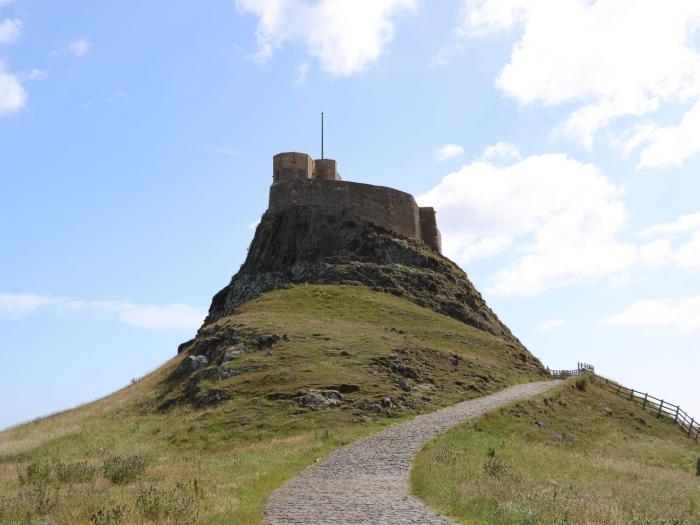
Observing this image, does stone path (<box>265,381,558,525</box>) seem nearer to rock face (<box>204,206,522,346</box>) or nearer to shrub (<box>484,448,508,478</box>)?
shrub (<box>484,448,508,478</box>)

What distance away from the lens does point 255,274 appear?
203ft

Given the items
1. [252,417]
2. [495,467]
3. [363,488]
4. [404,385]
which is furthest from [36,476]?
[404,385]

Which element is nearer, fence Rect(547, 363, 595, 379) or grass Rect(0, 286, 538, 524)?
grass Rect(0, 286, 538, 524)

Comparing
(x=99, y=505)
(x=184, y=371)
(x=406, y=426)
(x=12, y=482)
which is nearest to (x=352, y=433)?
(x=406, y=426)

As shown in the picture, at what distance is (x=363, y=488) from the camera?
1681cm

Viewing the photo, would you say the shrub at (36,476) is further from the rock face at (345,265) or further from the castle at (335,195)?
the castle at (335,195)

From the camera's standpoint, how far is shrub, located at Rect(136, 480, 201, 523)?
13.2 m

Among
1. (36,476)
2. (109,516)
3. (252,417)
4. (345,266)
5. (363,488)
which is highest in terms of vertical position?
(345,266)

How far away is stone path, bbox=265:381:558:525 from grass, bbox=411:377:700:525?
62 centimetres

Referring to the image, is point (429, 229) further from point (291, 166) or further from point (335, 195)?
point (291, 166)

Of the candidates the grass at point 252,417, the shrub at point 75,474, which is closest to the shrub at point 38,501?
the grass at point 252,417

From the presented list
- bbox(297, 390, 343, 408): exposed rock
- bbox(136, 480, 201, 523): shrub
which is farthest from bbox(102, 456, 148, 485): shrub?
bbox(297, 390, 343, 408): exposed rock

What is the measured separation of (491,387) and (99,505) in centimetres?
2982

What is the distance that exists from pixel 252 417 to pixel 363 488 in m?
16.2
